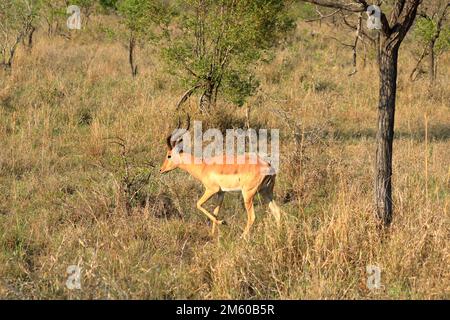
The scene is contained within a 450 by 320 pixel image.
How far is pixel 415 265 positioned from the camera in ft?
15.7

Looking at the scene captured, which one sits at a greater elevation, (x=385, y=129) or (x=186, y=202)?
(x=385, y=129)

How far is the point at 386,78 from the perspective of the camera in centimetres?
532

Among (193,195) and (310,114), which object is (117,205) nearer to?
(193,195)

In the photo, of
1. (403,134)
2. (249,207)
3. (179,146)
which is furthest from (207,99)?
(249,207)

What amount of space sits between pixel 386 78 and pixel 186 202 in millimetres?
2783

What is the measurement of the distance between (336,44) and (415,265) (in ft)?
50.3

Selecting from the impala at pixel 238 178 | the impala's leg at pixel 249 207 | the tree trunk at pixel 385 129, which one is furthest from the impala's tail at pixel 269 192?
the tree trunk at pixel 385 129

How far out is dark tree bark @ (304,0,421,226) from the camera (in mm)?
5168

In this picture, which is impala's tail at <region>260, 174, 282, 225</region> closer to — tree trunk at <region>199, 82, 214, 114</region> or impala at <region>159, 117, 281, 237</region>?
impala at <region>159, 117, 281, 237</region>

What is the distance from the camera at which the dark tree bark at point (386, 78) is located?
203 inches

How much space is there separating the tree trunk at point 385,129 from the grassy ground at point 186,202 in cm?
14

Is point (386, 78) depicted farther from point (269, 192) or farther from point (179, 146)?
point (179, 146)

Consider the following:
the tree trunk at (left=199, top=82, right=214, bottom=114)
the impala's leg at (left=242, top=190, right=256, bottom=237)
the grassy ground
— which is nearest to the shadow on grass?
the grassy ground
